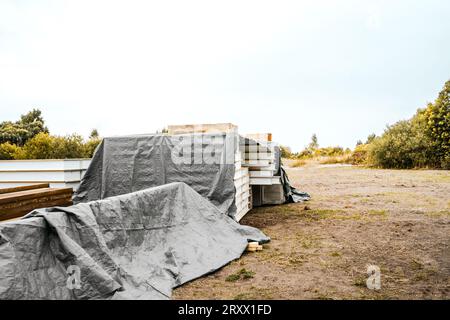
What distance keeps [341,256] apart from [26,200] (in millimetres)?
4009

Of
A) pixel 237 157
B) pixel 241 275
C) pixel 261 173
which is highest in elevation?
pixel 237 157

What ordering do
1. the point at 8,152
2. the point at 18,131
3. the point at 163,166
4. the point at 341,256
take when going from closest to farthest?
1. the point at 341,256
2. the point at 163,166
3. the point at 8,152
4. the point at 18,131

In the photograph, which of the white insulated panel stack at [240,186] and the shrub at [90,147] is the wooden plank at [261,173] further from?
the shrub at [90,147]

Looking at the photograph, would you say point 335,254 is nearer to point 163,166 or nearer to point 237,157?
point 237,157

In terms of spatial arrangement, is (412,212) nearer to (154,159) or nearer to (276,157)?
(276,157)

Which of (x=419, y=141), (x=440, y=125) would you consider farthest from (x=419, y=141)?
(x=440, y=125)

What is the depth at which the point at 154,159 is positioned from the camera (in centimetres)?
568

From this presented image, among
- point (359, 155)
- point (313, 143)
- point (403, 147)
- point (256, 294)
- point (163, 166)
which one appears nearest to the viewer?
point (256, 294)

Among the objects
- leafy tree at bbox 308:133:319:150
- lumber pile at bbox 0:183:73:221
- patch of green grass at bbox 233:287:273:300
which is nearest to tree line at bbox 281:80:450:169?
leafy tree at bbox 308:133:319:150

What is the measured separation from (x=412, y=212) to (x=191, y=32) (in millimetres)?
8348

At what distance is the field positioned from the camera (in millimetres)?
3053

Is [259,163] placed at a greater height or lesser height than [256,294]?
greater

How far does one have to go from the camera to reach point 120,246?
3.19 meters

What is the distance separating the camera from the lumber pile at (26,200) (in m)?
3.61
